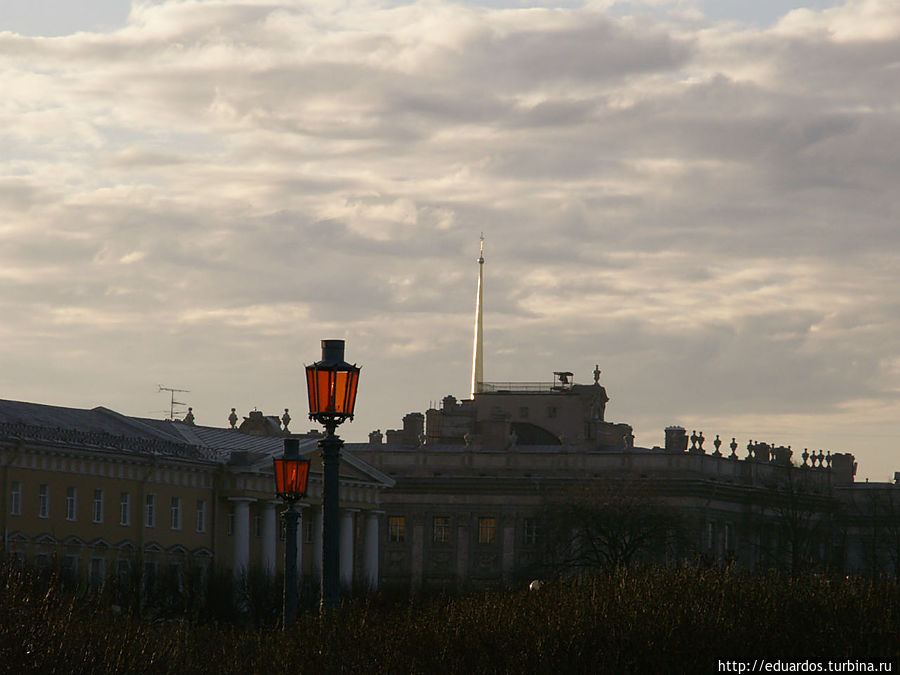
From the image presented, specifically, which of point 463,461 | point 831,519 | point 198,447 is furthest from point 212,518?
point 831,519

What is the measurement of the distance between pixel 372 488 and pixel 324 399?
9475cm

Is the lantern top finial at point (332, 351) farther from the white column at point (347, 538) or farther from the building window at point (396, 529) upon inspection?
the building window at point (396, 529)

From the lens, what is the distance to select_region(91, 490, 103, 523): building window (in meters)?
99.6

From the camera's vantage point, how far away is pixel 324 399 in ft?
105

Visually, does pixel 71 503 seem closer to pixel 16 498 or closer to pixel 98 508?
pixel 98 508

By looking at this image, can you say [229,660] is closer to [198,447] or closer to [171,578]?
[171,578]

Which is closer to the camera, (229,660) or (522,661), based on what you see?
(522,661)

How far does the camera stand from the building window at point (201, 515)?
10888 cm

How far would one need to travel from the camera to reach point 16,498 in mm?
93625

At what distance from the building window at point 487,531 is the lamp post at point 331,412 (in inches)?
4646

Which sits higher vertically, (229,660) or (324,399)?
(324,399)

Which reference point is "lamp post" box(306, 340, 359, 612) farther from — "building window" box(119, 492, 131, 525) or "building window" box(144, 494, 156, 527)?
"building window" box(144, 494, 156, 527)

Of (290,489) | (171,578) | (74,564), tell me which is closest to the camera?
(290,489)

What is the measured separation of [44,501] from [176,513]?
11.7 m
